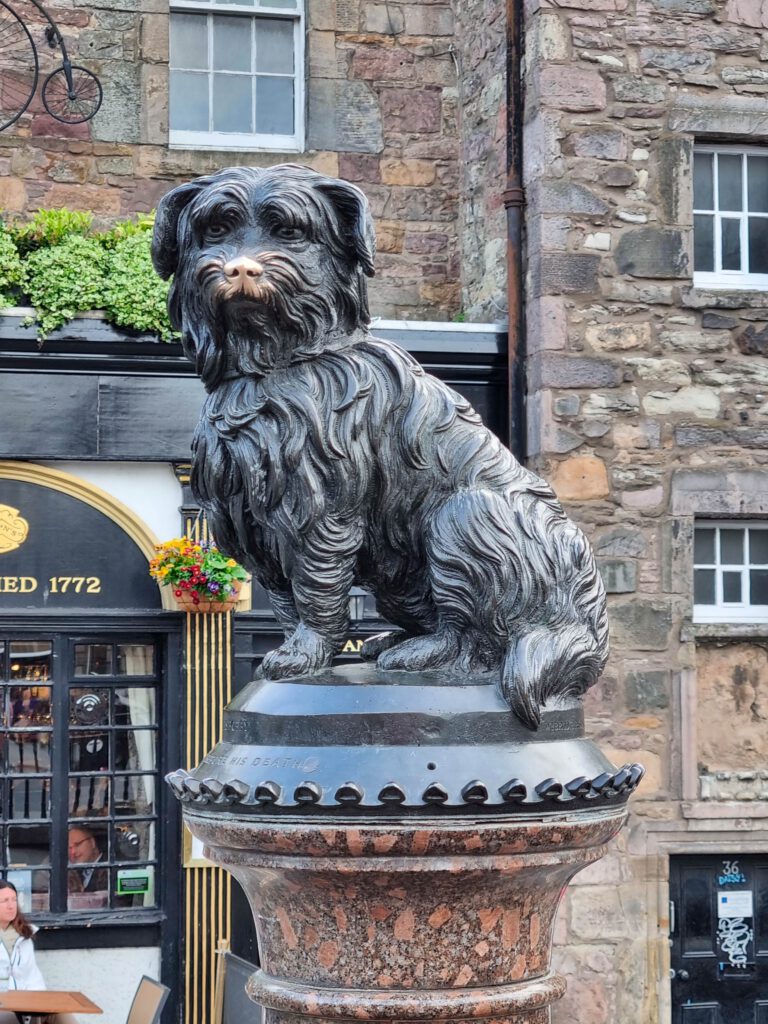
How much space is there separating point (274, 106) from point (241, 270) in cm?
804

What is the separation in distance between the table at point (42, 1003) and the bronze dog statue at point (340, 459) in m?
4.80

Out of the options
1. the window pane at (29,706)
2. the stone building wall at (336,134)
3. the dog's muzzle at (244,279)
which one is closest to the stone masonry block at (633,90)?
the stone building wall at (336,134)

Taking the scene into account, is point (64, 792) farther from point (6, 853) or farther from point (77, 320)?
point (77, 320)

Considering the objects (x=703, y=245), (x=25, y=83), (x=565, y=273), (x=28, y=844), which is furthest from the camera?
(x=25, y=83)

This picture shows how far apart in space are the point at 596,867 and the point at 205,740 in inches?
93.1

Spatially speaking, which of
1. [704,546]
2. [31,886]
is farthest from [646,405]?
[31,886]

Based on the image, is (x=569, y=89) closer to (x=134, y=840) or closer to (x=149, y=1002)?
(x=134, y=840)

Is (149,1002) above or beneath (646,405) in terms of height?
beneath

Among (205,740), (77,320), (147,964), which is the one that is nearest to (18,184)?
(77,320)

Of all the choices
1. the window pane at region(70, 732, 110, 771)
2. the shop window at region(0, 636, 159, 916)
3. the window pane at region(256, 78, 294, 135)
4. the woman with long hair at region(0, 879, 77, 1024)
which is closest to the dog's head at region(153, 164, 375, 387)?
the woman with long hair at region(0, 879, 77, 1024)

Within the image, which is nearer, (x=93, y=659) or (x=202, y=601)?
(x=202, y=601)

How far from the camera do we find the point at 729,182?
9.87m

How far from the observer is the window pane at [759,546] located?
9750 mm

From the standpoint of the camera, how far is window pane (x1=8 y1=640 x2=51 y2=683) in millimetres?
9398
